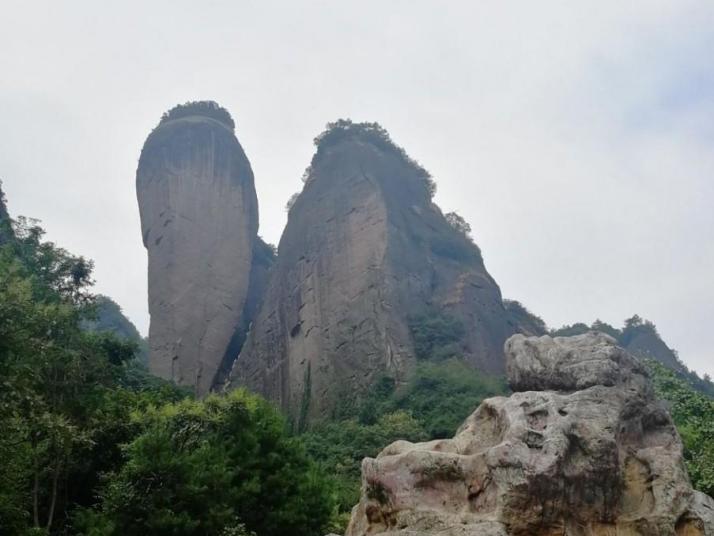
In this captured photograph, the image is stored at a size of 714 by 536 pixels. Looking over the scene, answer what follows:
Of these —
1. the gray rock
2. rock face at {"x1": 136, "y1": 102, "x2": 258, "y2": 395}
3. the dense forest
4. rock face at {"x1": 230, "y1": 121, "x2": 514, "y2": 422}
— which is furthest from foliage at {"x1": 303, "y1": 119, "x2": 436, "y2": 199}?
the gray rock

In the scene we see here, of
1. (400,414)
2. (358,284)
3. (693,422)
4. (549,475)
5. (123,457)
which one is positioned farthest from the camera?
(358,284)

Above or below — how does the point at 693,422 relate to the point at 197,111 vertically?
below

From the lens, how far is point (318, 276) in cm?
3953

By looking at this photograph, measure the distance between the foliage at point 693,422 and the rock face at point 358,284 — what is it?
16642 mm

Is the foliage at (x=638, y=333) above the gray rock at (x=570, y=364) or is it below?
above

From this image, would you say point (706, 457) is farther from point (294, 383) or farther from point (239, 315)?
point (239, 315)

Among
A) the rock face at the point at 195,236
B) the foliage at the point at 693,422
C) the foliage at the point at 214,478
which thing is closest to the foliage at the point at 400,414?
the foliage at the point at 214,478

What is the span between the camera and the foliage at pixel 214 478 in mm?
11781

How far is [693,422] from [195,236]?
32326mm

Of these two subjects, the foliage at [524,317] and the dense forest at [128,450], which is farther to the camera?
the foliage at [524,317]

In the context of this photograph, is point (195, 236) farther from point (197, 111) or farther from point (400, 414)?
point (400, 414)

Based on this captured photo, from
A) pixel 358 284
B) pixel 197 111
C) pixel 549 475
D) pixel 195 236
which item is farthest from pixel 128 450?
pixel 197 111

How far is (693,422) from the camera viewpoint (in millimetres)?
16281

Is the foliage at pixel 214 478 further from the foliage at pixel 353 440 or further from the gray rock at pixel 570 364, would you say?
the foliage at pixel 353 440
